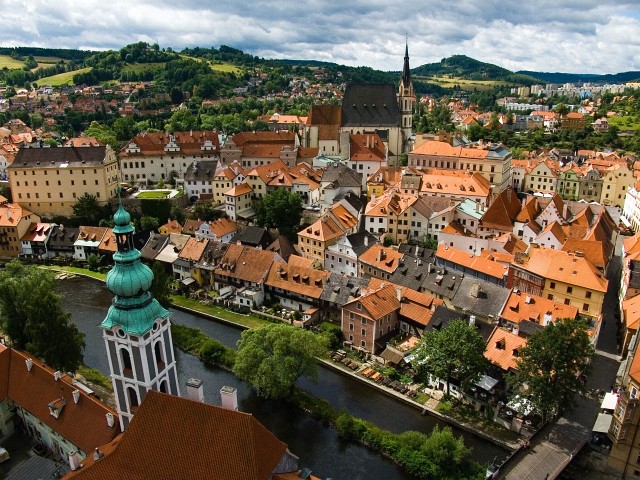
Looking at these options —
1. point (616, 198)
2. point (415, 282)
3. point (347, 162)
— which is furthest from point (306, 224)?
point (616, 198)

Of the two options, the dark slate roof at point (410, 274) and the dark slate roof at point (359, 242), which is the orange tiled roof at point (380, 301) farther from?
the dark slate roof at point (359, 242)

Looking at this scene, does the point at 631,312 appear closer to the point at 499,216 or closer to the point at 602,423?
the point at 602,423

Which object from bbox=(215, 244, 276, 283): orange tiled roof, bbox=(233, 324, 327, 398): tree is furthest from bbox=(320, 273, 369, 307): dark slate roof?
bbox=(233, 324, 327, 398): tree

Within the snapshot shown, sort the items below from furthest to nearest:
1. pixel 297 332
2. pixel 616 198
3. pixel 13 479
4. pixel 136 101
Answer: pixel 136 101
pixel 616 198
pixel 297 332
pixel 13 479

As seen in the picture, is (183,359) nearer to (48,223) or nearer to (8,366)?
(8,366)

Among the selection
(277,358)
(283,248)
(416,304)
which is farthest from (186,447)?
(283,248)

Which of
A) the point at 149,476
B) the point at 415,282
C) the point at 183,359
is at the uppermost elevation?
the point at 149,476
